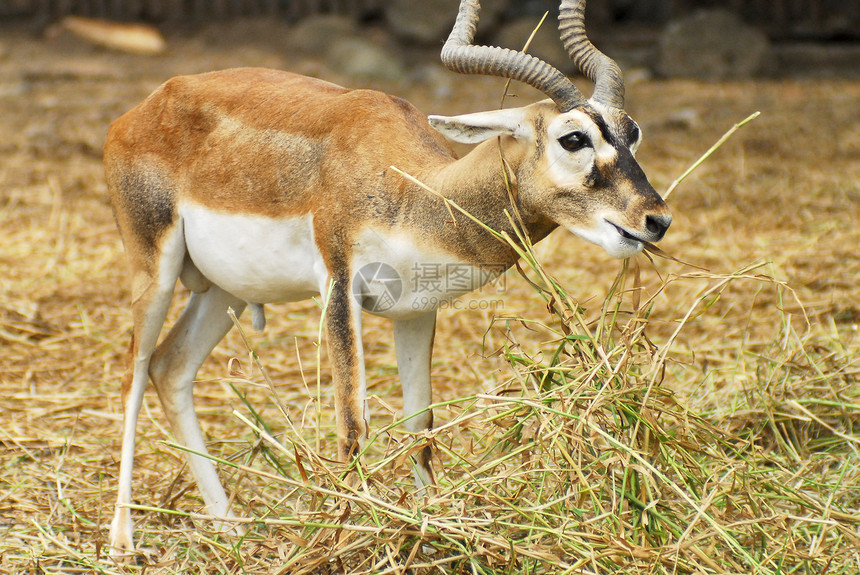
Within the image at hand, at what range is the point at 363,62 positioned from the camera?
1167 cm

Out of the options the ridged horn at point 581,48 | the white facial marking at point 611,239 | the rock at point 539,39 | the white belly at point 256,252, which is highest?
the ridged horn at point 581,48

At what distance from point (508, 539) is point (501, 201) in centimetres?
115

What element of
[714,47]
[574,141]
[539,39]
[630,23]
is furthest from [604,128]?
[630,23]

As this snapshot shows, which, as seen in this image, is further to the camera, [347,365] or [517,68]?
[347,365]

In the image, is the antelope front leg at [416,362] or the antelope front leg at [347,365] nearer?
the antelope front leg at [347,365]

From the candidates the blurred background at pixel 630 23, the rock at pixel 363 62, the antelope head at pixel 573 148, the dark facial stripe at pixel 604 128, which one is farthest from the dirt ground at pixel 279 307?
the dark facial stripe at pixel 604 128

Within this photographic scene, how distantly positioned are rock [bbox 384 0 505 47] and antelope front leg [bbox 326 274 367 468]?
30.8 feet

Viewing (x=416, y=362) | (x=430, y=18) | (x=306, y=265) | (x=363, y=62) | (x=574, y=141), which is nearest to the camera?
(x=574, y=141)

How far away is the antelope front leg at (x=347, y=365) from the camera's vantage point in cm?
341

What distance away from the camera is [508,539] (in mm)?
2924

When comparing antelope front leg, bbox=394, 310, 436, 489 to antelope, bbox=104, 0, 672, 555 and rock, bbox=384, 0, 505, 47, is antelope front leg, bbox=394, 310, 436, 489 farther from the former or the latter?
rock, bbox=384, 0, 505, 47

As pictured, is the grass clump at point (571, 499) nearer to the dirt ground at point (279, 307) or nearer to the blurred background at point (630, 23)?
the dirt ground at point (279, 307)

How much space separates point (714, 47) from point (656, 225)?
9.66 metres

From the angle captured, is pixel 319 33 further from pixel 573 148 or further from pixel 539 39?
pixel 573 148
